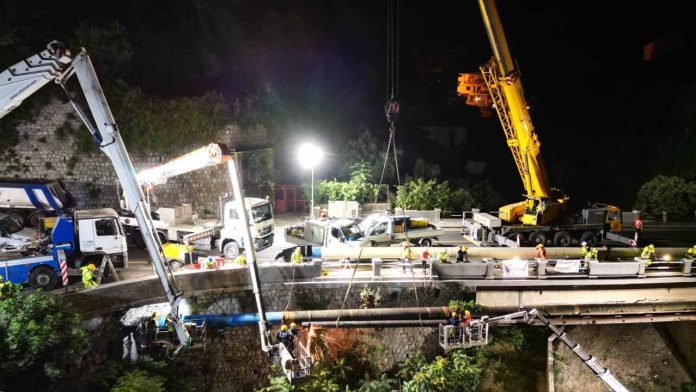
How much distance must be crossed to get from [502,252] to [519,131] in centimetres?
504

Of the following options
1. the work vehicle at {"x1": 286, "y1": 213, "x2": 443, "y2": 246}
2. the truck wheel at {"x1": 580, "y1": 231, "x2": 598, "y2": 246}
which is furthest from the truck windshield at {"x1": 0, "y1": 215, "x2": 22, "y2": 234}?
the truck wheel at {"x1": 580, "y1": 231, "x2": 598, "y2": 246}

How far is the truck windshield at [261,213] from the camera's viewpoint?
58.2 feet

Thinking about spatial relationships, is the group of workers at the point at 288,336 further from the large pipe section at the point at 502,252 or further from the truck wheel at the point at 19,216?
the truck wheel at the point at 19,216

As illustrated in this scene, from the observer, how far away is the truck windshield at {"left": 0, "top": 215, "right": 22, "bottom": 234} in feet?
55.5

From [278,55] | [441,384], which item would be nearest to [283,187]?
[278,55]

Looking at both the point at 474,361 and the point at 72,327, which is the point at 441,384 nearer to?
the point at 474,361

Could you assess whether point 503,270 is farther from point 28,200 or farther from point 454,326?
point 28,200

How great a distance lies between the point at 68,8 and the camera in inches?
987

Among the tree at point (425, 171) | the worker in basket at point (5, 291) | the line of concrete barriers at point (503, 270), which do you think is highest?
the tree at point (425, 171)

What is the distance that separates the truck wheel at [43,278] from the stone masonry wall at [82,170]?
8296 millimetres

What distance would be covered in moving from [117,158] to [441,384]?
11.0 m

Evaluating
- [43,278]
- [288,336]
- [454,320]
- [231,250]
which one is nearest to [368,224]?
[231,250]

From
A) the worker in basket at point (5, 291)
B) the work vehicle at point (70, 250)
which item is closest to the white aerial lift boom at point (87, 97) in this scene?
the worker in basket at point (5, 291)

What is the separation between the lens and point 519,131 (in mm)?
18641
